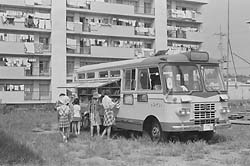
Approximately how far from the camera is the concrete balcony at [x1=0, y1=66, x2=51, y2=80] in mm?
35656

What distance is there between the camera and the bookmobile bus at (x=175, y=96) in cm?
1232

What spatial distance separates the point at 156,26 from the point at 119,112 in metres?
30.1

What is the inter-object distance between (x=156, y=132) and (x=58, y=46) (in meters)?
26.6

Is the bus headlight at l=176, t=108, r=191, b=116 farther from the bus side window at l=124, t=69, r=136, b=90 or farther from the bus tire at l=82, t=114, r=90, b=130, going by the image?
the bus tire at l=82, t=114, r=90, b=130

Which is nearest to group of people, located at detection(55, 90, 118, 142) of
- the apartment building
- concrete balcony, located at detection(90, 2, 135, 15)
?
the apartment building

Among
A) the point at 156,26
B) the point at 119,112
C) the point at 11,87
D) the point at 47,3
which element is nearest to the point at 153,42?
the point at 156,26

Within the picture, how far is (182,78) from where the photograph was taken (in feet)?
41.5

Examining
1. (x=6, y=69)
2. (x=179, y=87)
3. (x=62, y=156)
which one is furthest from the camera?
(x=6, y=69)

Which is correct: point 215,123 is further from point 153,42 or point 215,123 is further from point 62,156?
point 153,42

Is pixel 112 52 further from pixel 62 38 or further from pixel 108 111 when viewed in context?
pixel 108 111

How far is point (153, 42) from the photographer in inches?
1718

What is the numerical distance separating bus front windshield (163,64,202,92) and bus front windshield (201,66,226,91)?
275 mm

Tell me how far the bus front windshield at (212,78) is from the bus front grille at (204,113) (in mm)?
631

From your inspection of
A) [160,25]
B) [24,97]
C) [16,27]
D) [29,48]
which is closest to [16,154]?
[24,97]
